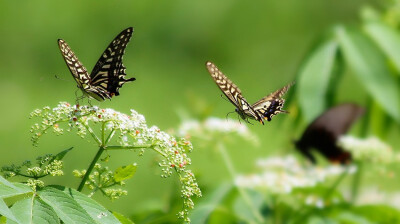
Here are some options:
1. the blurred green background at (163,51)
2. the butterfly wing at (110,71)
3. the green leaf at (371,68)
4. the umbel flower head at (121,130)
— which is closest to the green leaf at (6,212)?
the umbel flower head at (121,130)

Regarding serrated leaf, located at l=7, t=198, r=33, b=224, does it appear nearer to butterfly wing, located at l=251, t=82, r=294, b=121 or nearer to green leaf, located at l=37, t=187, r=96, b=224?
green leaf, located at l=37, t=187, r=96, b=224

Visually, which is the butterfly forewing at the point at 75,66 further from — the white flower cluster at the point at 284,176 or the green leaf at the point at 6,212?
the white flower cluster at the point at 284,176

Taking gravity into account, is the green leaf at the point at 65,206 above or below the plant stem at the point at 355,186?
below

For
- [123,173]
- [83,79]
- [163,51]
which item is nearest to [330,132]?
[83,79]

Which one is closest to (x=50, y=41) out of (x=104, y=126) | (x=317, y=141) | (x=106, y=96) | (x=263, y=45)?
(x=263, y=45)

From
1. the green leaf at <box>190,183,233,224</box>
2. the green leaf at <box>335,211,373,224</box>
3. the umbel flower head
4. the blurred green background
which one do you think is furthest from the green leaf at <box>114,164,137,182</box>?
the blurred green background

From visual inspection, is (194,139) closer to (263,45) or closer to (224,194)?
(224,194)

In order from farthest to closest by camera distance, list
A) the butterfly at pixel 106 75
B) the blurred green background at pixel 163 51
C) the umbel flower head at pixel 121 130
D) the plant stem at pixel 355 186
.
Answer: the blurred green background at pixel 163 51 < the plant stem at pixel 355 186 < the butterfly at pixel 106 75 < the umbel flower head at pixel 121 130
